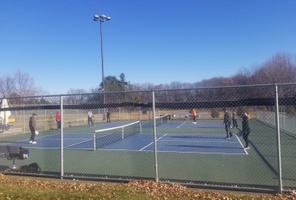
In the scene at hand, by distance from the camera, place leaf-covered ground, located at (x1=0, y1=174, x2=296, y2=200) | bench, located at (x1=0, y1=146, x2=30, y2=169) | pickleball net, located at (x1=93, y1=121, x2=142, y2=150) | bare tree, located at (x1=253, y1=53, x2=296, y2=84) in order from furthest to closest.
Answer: bare tree, located at (x1=253, y1=53, x2=296, y2=84) → pickleball net, located at (x1=93, y1=121, x2=142, y2=150) → bench, located at (x1=0, y1=146, x2=30, y2=169) → leaf-covered ground, located at (x1=0, y1=174, x2=296, y2=200)

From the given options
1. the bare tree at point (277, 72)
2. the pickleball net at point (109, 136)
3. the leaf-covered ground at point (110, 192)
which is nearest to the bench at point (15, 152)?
the leaf-covered ground at point (110, 192)

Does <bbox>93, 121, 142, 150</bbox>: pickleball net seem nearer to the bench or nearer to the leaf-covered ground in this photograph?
the bench

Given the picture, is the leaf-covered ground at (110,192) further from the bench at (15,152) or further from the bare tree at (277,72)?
the bare tree at (277,72)

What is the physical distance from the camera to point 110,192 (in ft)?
24.9

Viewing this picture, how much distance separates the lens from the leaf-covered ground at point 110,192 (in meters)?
7.22

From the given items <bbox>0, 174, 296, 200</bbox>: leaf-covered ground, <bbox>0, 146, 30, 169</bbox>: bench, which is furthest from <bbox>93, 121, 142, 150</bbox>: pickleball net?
<bbox>0, 174, 296, 200</bbox>: leaf-covered ground

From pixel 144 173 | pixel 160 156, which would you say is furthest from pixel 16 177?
→ pixel 160 156

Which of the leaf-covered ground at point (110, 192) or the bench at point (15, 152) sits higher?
the bench at point (15, 152)

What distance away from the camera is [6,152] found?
38.3ft

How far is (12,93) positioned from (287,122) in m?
48.9

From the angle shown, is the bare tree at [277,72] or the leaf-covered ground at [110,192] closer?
the leaf-covered ground at [110,192]

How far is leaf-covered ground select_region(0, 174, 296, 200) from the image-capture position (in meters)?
7.22

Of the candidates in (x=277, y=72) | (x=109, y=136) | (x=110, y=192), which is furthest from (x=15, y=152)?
(x=277, y=72)

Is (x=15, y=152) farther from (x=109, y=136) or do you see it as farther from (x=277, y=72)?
(x=277, y=72)
